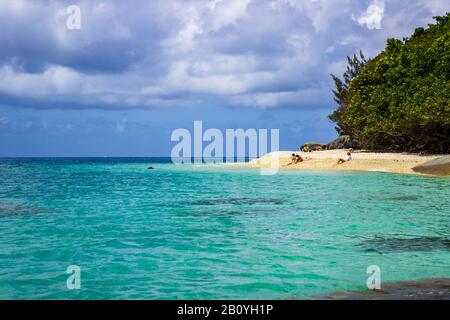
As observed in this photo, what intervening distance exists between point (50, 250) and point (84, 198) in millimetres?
13776

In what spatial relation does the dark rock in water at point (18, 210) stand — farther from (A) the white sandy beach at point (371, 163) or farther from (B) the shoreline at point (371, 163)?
(A) the white sandy beach at point (371, 163)

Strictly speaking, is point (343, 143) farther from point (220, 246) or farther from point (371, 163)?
point (220, 246)

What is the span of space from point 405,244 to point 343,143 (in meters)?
60.7

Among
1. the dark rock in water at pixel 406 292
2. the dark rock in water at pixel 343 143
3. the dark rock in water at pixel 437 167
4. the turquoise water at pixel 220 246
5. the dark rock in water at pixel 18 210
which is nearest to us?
the dark rock in water at pixel 406 292

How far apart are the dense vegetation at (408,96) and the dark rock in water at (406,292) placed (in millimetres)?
35454

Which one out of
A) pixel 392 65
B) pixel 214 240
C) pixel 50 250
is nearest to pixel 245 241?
pixel 214 240

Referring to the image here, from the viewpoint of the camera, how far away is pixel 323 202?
2119 centimetres

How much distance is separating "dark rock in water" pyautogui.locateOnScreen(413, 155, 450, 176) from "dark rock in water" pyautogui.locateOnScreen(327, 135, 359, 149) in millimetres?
31760

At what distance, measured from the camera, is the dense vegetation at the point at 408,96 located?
42.5m

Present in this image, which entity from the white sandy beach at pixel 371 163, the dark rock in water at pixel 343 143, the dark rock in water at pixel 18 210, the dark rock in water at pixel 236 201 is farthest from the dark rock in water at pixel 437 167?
the dark rock in water at pixel 343 143

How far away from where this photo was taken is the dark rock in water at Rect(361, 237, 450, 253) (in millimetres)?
11406

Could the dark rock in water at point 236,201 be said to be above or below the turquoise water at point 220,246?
above

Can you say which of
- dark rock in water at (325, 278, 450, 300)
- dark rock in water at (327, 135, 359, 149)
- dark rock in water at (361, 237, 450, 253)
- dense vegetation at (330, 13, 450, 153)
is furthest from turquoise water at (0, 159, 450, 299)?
dark rock in water at (327, 135, 359, 149)
